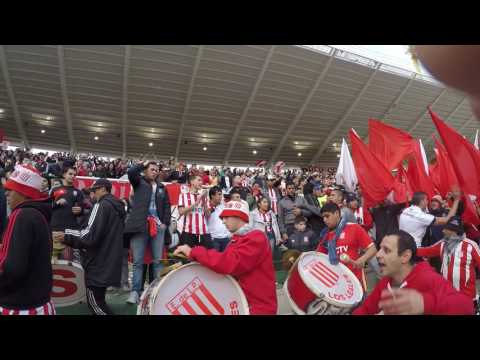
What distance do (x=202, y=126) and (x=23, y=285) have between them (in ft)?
88.2

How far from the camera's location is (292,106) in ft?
92.0

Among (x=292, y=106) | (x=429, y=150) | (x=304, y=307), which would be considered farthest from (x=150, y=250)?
(x=429, y=150)

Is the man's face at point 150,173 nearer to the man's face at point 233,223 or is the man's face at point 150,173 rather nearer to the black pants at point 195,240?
the black pants at point 195,240

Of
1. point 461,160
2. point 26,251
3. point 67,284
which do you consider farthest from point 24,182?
point 461,160

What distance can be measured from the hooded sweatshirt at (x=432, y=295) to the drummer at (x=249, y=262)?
2.65ft

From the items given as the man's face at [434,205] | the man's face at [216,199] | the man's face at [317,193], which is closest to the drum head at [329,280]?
the man's face at [216,199]

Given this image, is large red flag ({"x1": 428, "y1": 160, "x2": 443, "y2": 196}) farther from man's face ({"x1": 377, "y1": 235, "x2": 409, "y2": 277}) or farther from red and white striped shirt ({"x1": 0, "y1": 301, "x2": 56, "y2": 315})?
red and white striped shirt ({"x1": 0, "y1": 301, "x2": 56, "y2": 315})

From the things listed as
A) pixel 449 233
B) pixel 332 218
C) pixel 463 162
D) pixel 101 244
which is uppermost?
pixel 463 162

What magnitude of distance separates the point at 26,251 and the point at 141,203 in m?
2.93

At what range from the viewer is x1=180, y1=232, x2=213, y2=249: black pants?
693 cm

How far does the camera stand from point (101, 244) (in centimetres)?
441

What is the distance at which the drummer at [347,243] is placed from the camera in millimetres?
4261

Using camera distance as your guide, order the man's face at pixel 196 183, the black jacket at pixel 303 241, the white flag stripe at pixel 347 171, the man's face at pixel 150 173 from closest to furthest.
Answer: the man's face at pixel 150 173 → the black jacket at pixel 303 241 → the man's face at pixel 196 183 → the white flag stripe at pixel 347 171

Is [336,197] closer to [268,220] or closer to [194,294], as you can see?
[268,220]
